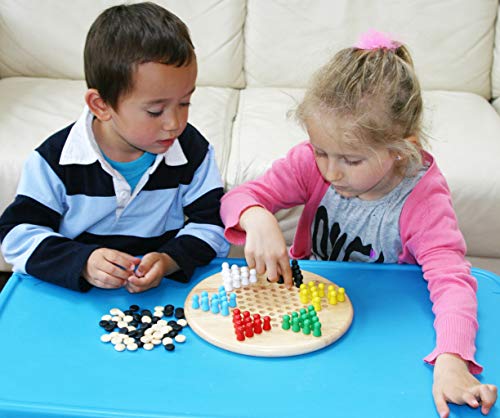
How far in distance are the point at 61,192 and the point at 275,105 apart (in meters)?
1.10

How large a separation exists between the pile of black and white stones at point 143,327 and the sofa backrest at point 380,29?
1.41m

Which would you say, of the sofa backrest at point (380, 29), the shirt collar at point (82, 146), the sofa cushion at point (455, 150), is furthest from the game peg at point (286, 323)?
the sofa backrest at point (380, 29)

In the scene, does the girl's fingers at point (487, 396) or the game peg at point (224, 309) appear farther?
the game peg at point (224, 309)

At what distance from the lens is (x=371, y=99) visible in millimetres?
994

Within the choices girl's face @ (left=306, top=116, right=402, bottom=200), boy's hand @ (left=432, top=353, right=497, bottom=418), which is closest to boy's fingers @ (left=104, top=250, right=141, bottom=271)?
girl's face @ (left=306, top=116, right=402, bottom=200)

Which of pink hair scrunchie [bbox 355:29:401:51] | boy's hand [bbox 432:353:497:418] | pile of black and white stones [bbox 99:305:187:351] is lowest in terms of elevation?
pile of black and white stones [bbox 99:305:187:351]

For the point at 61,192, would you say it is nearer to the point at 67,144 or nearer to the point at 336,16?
the point at 67,144

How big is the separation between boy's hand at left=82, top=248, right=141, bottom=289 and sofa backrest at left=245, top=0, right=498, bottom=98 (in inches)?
53.8

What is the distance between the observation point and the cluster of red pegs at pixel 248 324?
891mm

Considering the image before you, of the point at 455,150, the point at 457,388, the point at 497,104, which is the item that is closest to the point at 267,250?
the point at 457,388

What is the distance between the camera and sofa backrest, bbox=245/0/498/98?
7.00 ft

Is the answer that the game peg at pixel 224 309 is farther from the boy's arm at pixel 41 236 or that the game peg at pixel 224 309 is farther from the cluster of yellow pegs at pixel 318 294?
the boy's arm at pixel 41 236

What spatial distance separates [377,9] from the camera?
2.14 m

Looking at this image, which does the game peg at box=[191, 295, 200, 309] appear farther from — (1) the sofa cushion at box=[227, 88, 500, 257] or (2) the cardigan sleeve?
(1) the sofa cushion at box=[227, 88, 500, 257]
